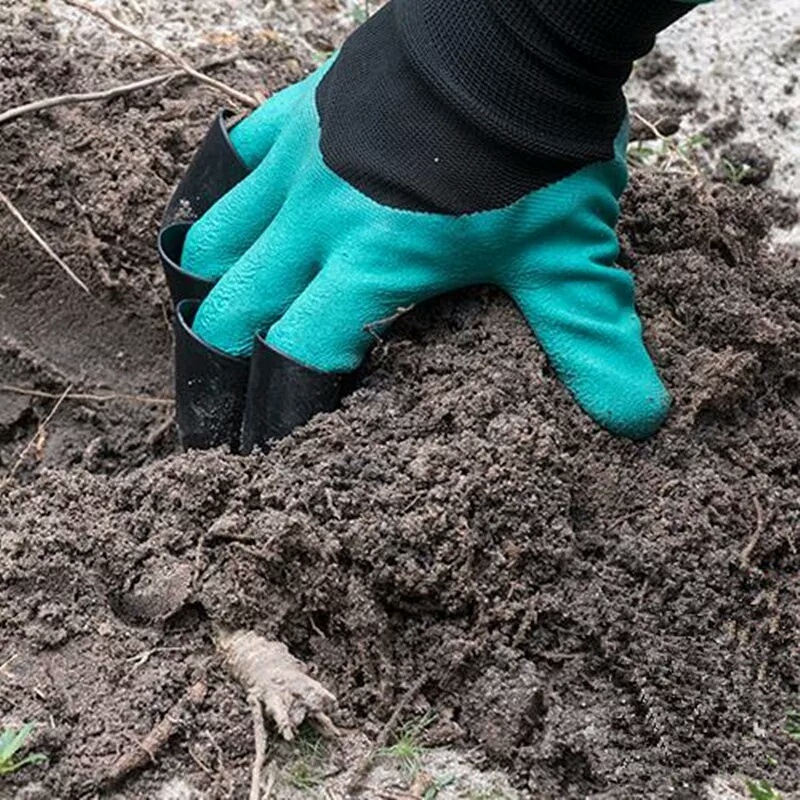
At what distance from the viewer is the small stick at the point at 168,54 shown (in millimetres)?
2447

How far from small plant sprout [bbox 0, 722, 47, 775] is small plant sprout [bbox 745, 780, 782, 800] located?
0.78m

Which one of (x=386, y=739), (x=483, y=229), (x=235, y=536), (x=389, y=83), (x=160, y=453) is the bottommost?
(x=160, y=453)

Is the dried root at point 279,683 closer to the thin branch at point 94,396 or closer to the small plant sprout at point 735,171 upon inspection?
the thin branch at point 94,396

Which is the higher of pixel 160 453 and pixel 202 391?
pixel 202 391

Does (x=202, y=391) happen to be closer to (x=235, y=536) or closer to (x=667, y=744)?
(x=235, y=536)

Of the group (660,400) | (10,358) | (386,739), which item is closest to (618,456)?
(660,400)

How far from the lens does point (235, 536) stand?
1.67 m

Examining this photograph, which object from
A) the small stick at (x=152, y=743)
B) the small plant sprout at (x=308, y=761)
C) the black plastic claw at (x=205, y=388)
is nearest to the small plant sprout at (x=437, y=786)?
the small plant sprout at (x=308, y=761)

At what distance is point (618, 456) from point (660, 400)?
0.32 ft

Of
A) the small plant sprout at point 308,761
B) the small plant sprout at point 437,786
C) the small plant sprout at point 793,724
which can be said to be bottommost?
the small plant sprout at point 793,724

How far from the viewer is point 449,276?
1.90m

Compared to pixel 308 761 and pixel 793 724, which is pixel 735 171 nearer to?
pixel 793 724

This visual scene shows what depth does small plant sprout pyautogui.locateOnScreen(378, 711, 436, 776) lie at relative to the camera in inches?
60.7

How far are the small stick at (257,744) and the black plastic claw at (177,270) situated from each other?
29.4 inches
